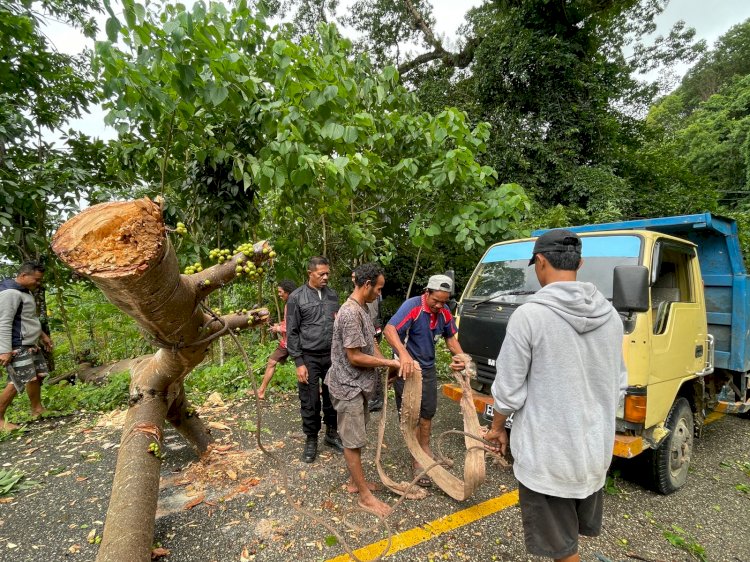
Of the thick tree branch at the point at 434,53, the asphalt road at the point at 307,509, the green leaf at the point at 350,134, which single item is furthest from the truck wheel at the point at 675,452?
the thick tree branch at the point at 434,53

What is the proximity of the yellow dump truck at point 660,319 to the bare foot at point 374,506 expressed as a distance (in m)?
1.09

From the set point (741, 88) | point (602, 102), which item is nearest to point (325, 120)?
point (602, 102)

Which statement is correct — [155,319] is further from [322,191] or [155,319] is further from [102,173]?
[102,173]

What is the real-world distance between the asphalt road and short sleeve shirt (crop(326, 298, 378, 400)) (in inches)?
32.1

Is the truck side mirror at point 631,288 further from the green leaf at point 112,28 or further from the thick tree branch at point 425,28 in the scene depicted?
the thick tree branch at point 425,28

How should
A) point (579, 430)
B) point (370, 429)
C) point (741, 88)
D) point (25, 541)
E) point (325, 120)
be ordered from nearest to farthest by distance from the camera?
1. point (579, 430)
2. point (25, 541)
3. point (325, 120)
4. point (370, 429)
5. point (741, 88)

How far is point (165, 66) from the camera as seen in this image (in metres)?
2.85

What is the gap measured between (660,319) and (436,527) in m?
2.25

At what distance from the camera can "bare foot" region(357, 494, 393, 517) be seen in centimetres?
271

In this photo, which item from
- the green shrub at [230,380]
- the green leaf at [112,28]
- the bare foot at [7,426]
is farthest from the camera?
the green shrub at [230,380]

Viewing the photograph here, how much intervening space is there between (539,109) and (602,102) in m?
1.87

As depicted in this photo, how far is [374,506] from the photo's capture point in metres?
2.77

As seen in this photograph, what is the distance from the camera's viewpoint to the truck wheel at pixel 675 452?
3.01 m

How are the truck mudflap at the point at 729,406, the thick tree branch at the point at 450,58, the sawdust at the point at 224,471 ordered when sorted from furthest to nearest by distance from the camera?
the thick tree branch at the point at 450,58
the truck mudflap at the point at 729,406
the sawdust at the point at 224,471
